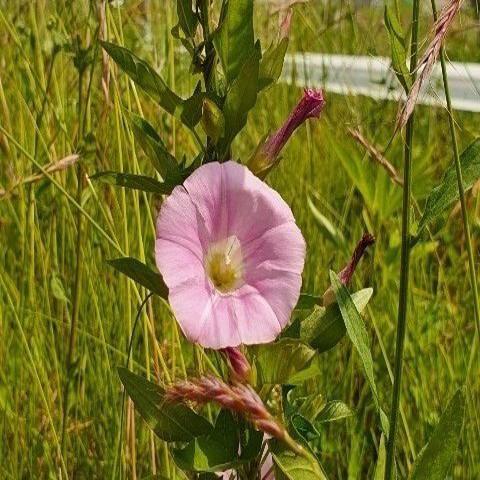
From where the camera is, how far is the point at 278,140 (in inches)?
26.7

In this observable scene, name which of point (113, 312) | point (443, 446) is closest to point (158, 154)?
point (443, 446)

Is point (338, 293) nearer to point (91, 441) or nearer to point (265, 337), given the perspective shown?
point (265, 337)

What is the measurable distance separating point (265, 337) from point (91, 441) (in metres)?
0.80

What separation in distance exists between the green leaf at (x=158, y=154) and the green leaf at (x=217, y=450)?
0.15 meters

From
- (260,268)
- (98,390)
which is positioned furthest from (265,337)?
(98,390)

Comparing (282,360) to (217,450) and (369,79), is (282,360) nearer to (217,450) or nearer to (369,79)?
(217,450)

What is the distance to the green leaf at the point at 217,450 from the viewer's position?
2.16 ft

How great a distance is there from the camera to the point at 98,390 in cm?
132

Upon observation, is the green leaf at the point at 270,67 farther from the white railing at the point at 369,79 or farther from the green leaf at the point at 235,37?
the white railing at the point at 369,79

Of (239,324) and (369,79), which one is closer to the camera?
(239,324)

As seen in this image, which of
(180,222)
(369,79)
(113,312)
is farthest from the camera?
(369,79)

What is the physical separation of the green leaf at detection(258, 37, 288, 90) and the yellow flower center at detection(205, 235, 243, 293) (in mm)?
104

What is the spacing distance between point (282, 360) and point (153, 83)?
0.19 m

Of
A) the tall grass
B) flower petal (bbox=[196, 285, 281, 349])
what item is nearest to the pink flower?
flower petal (bbox=[196, 285, 281, 349])
